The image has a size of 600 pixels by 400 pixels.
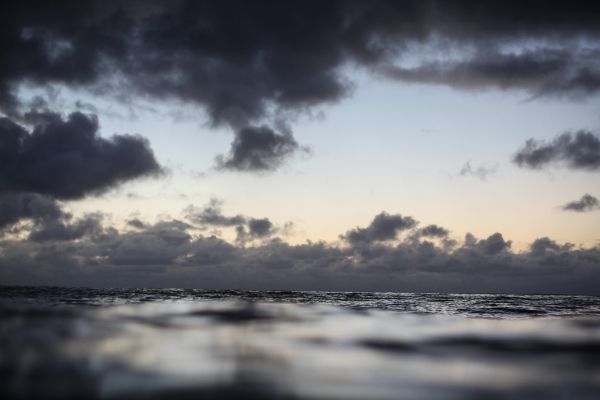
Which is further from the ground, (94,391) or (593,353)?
(94,391)

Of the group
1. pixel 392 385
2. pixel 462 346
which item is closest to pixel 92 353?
pixel 392 385

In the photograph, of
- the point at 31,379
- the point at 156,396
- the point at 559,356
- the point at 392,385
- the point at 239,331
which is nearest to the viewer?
the point at 156,396

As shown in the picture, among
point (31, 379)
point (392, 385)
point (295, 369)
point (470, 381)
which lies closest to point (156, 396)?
point (31, 379)

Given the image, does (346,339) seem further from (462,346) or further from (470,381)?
(470,381)

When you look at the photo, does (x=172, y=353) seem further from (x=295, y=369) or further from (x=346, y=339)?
(x=346, y=339)

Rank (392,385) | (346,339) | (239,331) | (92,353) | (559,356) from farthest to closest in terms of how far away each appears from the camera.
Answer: (239,331), (346,339), (559,356), (92,353), (392,385)

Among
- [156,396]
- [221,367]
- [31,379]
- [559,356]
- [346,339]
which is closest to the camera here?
[156,396]

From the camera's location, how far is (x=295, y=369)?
8836 mm

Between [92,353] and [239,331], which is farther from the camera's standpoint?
[239,331]

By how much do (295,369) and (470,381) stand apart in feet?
11.4

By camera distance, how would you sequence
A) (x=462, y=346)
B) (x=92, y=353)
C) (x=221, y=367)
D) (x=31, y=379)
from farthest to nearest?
(x=462, y=346), (x=92, y=353), (x=221, y=367), (x=31, y=379)

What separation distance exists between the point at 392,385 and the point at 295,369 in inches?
84.8

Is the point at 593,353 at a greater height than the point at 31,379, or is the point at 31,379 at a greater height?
the point at 31,379

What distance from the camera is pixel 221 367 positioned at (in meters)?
8.74
